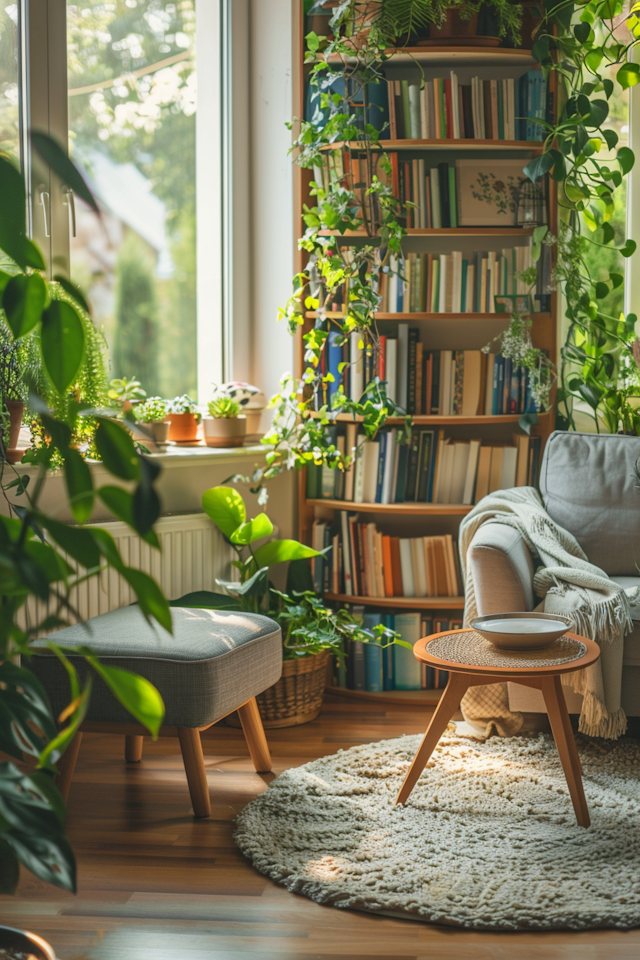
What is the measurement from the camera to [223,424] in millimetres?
3271

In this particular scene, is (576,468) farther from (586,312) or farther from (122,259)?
(122,259)

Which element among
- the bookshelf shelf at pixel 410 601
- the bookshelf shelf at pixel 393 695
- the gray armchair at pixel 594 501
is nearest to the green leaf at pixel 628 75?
the gray armchair at pixel 594 501

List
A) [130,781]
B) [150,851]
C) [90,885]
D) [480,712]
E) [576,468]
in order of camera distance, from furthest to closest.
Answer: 1. [576,468]
2. [480,712]
3. [130,781]
4. [150,851]
5. [90,885]

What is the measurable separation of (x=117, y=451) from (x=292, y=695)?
2.20 m

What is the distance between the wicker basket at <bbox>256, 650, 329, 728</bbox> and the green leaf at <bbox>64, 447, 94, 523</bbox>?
2.05m

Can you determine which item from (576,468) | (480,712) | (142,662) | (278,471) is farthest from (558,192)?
(142,662)

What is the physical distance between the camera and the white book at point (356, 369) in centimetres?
324

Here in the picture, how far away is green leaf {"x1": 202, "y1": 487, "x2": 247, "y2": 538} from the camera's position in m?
2.99

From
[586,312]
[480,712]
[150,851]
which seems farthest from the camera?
[586,312]

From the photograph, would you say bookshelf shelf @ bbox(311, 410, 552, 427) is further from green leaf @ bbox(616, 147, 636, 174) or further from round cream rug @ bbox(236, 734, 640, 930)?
round cream rug @ bbox(236, 734, 640, 930)

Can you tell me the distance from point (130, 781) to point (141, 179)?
1.97 metres

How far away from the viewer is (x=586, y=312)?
3.27 metres

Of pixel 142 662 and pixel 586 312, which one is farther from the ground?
pixel 586 312

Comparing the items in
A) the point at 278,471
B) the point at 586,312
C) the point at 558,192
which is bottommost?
the point at 278,471
